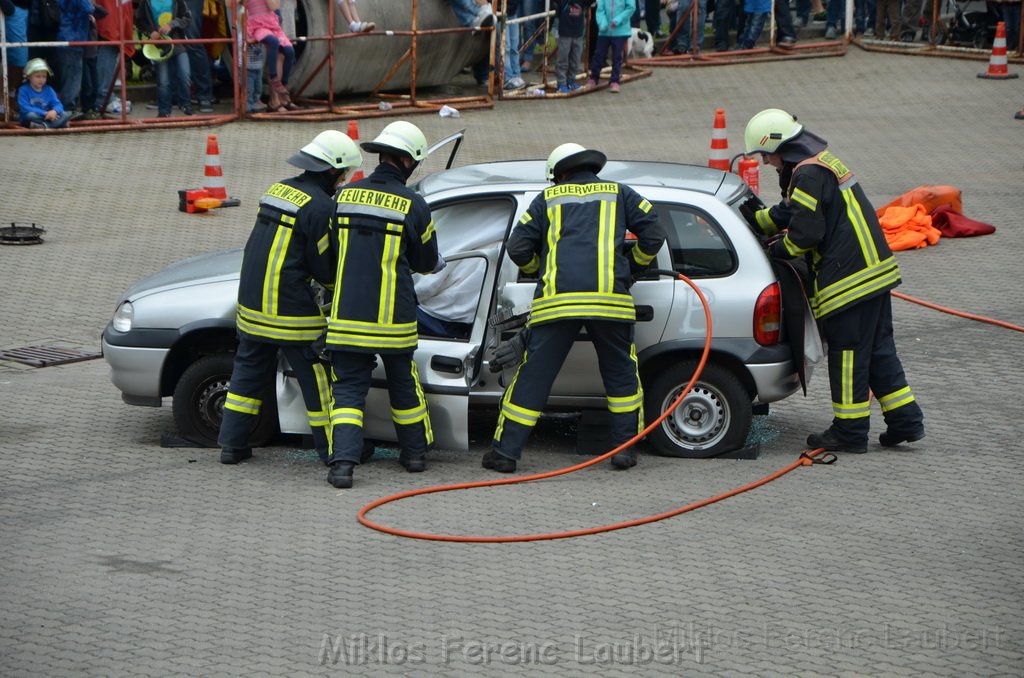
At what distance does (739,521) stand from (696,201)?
168 centimetres

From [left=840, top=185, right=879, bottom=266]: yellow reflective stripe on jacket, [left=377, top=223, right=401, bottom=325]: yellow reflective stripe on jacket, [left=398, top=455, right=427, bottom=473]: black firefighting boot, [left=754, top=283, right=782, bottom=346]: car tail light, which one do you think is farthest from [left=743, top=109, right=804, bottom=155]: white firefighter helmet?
[left=398, top=455, right=427, bottom=473]: black firefighting boot

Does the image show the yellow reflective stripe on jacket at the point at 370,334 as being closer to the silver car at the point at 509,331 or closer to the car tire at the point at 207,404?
the silver car at the point at 509,331

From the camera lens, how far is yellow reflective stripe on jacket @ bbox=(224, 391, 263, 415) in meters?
7.02

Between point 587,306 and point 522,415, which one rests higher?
point 587,306

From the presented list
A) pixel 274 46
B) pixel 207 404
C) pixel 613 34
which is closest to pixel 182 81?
pixel 274 46

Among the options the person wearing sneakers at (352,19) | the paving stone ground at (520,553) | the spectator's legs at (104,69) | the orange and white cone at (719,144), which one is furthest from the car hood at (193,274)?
the person wearing sneakers at (352,19)

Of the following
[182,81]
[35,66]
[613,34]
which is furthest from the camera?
[613,34]

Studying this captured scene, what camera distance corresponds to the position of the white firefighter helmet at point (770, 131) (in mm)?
7156

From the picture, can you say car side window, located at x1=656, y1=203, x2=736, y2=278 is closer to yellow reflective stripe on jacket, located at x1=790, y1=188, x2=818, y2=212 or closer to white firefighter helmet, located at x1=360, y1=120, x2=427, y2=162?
yellow reflective stripe on jacket, located at x1=790, y1=188, x2=818, y2=212

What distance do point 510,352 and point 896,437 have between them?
2.15 metres

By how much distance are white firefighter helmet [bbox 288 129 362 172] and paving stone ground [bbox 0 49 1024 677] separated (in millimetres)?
1559

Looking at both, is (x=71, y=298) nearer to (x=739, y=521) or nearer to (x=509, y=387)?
(x=509, y=387)

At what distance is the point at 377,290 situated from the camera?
22.0 feet

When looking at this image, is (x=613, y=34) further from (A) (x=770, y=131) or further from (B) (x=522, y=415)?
(B) (x=522, y=415)
